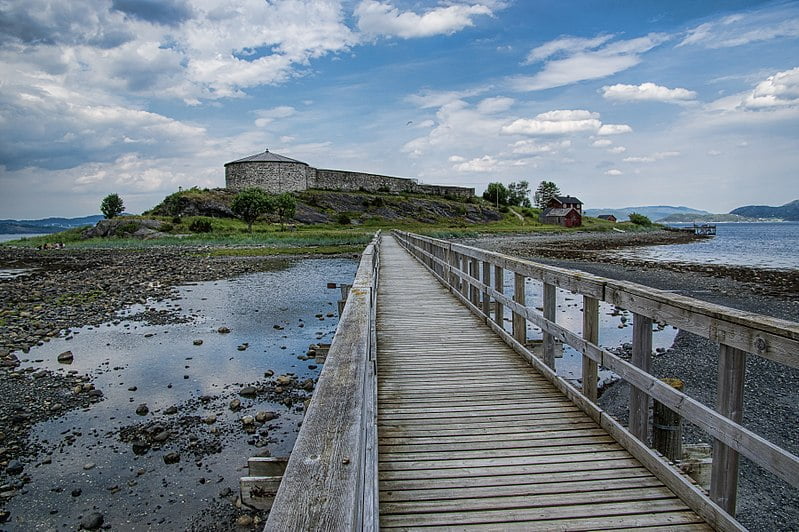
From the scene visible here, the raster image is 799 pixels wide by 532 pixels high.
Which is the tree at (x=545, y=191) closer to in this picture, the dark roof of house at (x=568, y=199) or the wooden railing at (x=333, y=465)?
the dark roof of house at (x=568, y=199)

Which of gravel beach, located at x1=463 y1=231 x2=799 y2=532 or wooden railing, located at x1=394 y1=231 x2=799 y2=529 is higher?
wooden railing, located at x1=394 y1=231 x2=799 y2=529

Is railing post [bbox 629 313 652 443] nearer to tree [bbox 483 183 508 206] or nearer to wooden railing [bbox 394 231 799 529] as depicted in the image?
wooden railing [bbox 394 231 799 529]

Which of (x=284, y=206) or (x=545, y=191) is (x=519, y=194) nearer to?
(x=545, y=191)

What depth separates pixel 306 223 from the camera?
79000 millimetres

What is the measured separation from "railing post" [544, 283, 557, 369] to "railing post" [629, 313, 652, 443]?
5.24ft

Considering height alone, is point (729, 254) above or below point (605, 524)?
below

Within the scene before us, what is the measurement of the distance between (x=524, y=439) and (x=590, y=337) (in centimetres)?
104

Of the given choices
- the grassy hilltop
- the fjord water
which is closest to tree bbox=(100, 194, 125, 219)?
the grassy hilltop

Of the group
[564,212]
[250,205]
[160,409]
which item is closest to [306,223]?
[250,205]

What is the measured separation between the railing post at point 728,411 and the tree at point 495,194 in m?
123

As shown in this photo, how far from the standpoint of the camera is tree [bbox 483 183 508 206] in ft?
407

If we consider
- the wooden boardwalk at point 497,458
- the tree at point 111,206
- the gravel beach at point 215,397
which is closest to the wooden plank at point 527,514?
the wooden boardwalk at point 497,458

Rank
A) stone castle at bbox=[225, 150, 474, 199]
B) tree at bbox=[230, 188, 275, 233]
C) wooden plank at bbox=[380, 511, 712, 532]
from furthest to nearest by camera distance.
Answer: stone castle at bbox=[225, 150, 474, 199], tree at bbox=[230, 188, 275, 233], wooden plank at bbox=[380, 511, 712, 532]

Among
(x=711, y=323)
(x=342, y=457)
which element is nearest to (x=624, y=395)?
(x=711, y=323)
